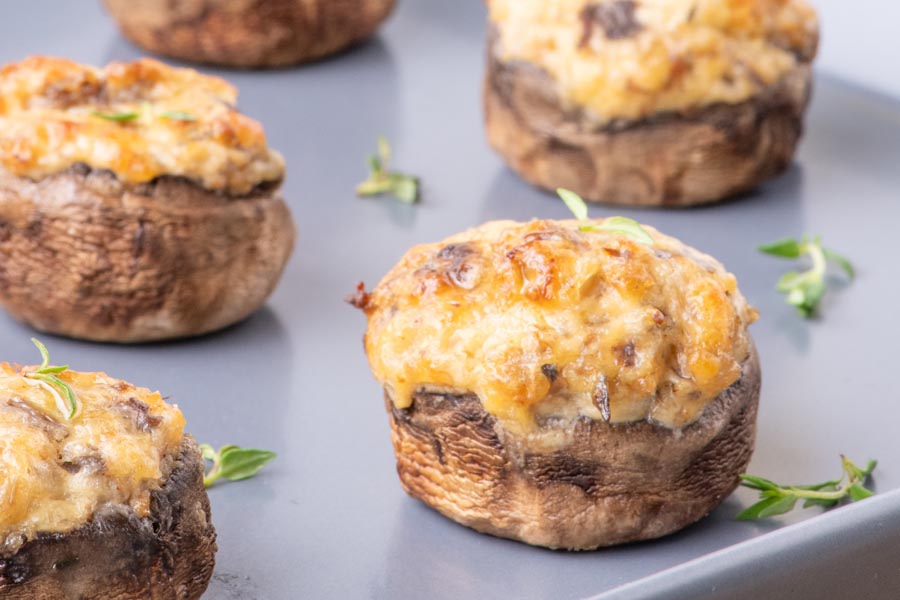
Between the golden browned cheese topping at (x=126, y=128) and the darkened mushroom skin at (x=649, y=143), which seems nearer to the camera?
the golden browned cheese topping at (x=126, y=128)

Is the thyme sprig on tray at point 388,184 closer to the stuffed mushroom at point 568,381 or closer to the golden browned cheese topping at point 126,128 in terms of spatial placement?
the golden browned cheese topping at point 126,128

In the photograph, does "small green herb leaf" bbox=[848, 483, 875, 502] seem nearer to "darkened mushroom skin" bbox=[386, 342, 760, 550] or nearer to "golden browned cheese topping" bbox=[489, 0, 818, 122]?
"darkened mushroom skin" bbox=[386, 342, 760, 550]

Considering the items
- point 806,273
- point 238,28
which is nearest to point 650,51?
point 806,273

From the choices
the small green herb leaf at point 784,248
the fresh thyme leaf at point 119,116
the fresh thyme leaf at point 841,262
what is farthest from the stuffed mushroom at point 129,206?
the fresh thyme leaf at point 841,262

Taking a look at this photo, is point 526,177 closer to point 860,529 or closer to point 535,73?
point 535,73

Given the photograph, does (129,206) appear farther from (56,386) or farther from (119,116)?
(56,386)

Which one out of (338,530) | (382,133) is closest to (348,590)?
(338,530)
